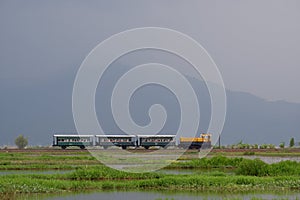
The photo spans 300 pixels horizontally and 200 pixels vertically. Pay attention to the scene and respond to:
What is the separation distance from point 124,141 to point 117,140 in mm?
933

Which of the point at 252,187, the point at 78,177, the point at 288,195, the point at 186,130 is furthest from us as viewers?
the point at 186,130

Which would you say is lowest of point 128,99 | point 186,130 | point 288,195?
point 288,195

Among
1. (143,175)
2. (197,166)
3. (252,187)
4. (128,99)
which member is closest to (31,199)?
(143,175)

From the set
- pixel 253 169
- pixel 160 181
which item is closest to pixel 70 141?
pixel 253 169

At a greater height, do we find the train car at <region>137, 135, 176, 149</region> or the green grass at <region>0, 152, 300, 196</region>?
the train car at <region>137, 135, 176, 149</region>

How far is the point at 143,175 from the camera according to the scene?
20.5 metres

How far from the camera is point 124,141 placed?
169 ft

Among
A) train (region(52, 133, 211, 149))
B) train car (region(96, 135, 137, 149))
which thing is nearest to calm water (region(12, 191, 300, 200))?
train (region(52, 133, 211, 149))

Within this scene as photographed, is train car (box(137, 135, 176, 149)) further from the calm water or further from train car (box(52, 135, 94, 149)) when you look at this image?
the calm water

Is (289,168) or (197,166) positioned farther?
(197,166)

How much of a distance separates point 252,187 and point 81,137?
3446 centimetres

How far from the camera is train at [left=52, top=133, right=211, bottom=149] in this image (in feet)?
164

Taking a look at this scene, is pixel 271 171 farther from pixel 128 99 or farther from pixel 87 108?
pixel 87 108

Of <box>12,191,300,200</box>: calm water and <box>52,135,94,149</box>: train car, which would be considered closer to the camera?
<box>12,191,300,200</box>: calm water
